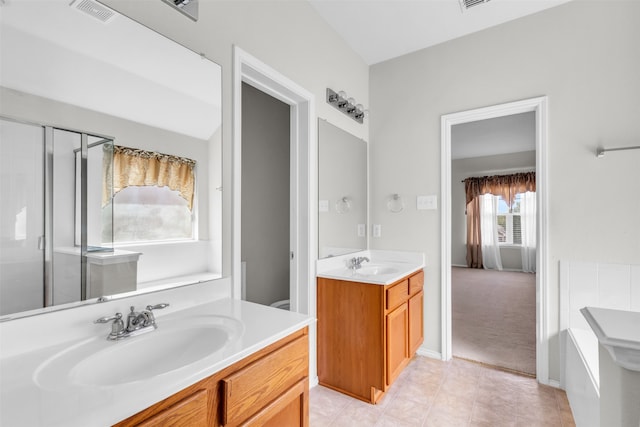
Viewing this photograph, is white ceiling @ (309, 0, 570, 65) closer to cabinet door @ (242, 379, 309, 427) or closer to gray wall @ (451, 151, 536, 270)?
cabinet door @ (242, 379, 309, 427)

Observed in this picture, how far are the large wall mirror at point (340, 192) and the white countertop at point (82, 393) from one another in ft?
4.81

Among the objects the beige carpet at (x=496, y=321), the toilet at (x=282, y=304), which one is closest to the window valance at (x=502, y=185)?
the beige carpet at (x=496, y=321)

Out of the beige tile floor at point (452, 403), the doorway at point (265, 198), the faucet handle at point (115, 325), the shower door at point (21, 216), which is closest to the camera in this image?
the shower door at point (21, 216)

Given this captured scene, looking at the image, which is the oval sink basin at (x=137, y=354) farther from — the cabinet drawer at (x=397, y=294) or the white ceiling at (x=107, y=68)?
the cabinet drawer at (x=397, y=294)

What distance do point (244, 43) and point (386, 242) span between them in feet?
6.81

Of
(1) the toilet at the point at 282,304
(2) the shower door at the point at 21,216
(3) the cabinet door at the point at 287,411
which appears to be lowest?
(1) the toilet at the point at 282,304

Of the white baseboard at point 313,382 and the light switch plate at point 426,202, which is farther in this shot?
the light switch plate at point 426,202

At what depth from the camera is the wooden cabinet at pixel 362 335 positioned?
205cm

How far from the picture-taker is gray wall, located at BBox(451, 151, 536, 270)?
7043 millimetres

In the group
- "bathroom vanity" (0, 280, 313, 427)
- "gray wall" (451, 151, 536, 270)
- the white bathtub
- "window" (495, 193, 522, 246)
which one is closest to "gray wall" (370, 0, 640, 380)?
the white bathtub

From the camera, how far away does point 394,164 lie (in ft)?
9.76

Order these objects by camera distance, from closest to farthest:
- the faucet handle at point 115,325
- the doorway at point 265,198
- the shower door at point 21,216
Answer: the shower door at point 21,216 → the faucet handle at point 115,325 → the doorway at point 265,198

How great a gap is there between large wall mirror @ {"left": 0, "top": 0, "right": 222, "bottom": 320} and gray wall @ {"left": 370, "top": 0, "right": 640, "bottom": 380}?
6.50ft

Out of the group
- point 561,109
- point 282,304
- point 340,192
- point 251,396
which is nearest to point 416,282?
point 340,192
